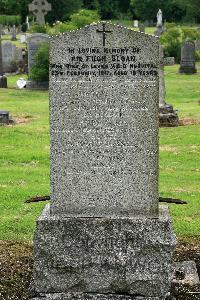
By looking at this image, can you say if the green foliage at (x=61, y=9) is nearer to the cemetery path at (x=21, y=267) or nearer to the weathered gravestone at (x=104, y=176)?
the cemetery path at (x=21, y=267)

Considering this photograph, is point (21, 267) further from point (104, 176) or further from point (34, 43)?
point (34, 43)

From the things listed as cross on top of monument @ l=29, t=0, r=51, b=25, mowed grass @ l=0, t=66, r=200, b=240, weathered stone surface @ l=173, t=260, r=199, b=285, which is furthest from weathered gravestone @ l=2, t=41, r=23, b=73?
weathered stone surface @ l=173, t=260, r=199, b=285

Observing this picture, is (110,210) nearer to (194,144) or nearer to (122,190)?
(122,190)

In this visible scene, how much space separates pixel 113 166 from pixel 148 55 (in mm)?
979

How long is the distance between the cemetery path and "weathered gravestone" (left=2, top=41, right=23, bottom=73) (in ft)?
87.2

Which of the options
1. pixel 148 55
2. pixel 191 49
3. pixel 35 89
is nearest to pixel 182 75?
pixel 191 49

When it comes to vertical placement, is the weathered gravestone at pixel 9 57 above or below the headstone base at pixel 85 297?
above

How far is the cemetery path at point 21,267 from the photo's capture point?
5.54m

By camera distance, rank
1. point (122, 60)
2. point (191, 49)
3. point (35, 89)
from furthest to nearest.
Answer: point (191, 49) < point (35, 89) < point (122, 60)

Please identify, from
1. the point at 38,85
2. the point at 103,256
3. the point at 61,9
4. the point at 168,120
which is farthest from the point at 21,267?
the point at 61,9

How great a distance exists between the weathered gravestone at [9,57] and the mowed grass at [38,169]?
11.7m

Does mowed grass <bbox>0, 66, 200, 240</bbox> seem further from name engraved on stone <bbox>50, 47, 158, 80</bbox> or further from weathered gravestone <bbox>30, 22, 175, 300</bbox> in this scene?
name engraved on stone <bbox>50, 47, 158, 80</bbox>

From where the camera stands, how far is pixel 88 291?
5414 mm

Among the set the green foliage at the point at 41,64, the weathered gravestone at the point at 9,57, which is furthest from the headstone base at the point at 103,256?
the weathered gravestone at the point at 9,57
